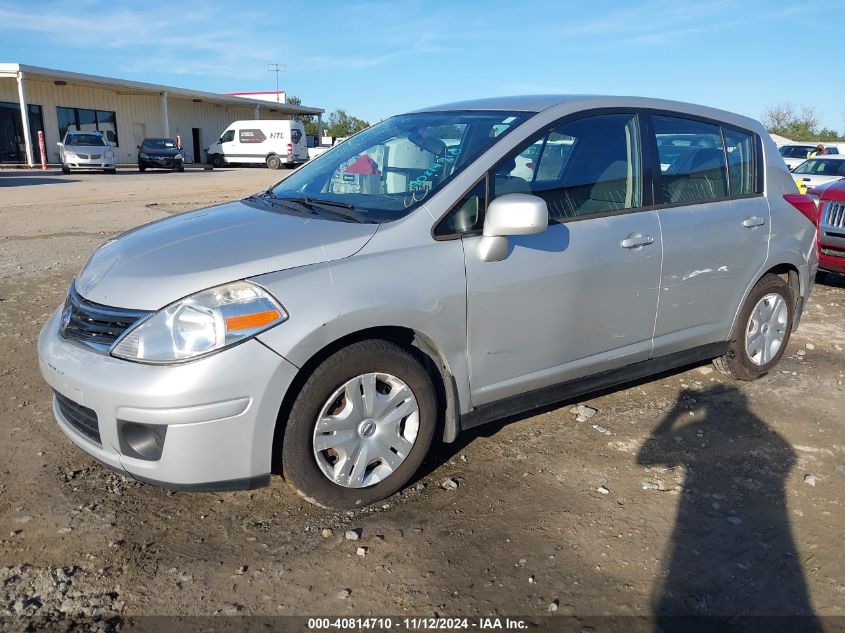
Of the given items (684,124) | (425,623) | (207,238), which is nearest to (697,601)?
(425,623)

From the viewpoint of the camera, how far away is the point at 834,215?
7.45 m

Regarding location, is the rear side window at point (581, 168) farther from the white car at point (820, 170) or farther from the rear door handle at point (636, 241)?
the white car at point (820, 170)

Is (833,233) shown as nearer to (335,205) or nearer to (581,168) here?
(581,168)

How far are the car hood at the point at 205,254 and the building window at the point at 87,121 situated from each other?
3253 cm

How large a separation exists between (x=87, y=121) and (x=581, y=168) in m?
35.8

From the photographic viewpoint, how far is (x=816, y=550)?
2.84 metres

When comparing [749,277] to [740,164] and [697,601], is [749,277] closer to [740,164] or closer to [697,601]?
[740,164]

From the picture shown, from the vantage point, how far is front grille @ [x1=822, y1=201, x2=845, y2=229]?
7371mm

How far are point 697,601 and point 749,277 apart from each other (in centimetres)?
246

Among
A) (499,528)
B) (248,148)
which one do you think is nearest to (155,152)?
(248,148)

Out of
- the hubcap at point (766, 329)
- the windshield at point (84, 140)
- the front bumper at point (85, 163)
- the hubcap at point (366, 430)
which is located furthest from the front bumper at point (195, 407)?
the windshield at point (84, 140)

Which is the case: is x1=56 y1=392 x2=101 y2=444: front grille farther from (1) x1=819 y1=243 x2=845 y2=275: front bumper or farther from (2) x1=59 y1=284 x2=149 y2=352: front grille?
(1) x1=819 y1=243 x2=845 y2=275: front bumper

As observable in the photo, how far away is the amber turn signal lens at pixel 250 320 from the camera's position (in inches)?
104

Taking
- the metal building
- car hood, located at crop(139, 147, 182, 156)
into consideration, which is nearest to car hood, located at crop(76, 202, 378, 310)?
car hood, located at crop(139, 147, 182, 156)
